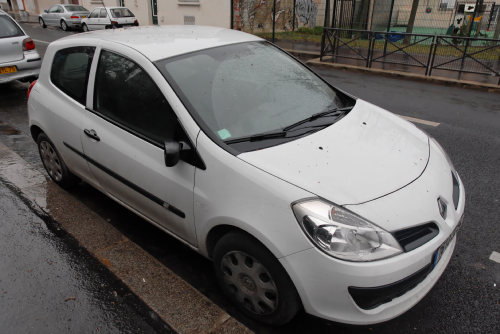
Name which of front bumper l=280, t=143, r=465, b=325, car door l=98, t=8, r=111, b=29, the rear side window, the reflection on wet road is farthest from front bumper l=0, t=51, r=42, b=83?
car door l=98, t=8, r=111, b=29

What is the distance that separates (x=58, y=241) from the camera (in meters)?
3.30

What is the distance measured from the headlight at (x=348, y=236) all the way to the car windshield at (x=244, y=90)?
0.81 metres

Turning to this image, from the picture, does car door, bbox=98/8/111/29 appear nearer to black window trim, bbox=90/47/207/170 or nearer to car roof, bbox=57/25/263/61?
car roof, bbox=57/25/263/61

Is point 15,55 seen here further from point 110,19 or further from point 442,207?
point 110,19

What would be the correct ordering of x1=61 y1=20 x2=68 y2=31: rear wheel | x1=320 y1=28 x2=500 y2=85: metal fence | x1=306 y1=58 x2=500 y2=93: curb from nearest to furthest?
x1=306 y1=58 x2=500 y2=93: curb
x1=320 y1=28 x2=500 y2=85: metal fence
x1=61 y1=20 x2=68 y2=31: rear wheel

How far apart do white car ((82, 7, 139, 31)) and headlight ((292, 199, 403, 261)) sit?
818 inches

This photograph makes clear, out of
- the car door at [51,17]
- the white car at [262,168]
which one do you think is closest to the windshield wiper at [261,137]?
the white car at [262,168]

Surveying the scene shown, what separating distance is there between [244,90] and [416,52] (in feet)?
32.0

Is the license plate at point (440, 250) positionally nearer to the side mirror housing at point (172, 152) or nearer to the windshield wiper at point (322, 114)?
the windshield wiper at point (322, 114)

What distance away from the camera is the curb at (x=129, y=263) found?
247 cm

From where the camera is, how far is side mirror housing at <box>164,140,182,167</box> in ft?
7.93

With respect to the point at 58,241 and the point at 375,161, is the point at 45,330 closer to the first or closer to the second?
the point at 58,241

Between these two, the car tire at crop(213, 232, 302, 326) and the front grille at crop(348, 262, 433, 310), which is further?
the car tire at crop(213, 232, 302, 326)

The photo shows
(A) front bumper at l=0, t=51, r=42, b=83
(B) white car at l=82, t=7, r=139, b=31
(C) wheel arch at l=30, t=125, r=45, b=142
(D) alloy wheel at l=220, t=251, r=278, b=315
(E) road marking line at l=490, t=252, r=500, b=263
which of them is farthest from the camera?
(B) white car at l=82, t=7, r=139, b=31
